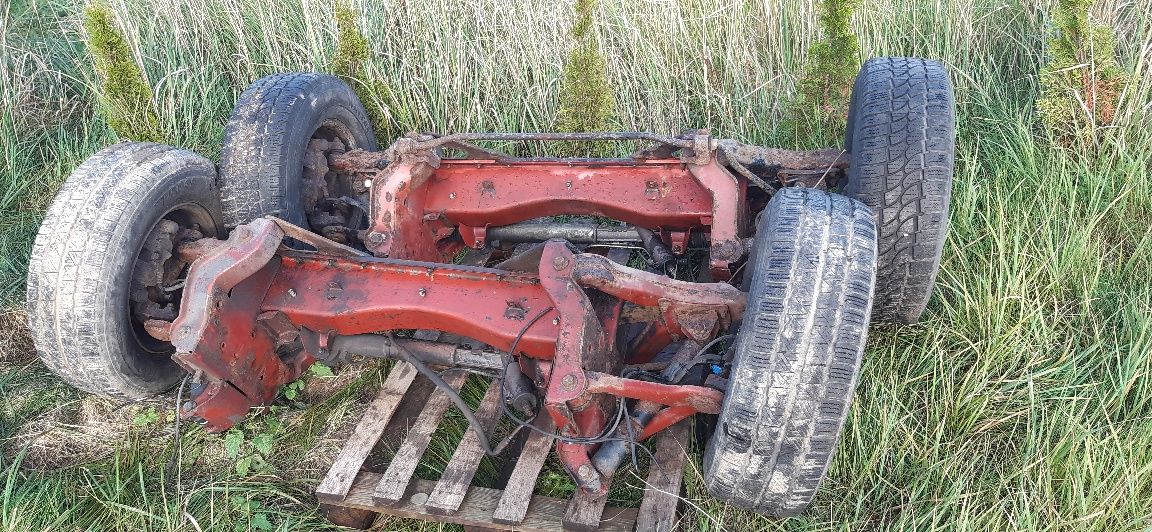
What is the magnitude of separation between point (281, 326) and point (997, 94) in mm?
3544

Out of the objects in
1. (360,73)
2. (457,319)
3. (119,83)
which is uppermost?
(119,83)

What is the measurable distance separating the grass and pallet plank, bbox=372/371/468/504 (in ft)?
0.53

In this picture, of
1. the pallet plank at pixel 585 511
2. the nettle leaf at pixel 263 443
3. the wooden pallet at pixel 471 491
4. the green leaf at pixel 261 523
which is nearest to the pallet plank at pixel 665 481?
the wooden pallet at pixel 471 491

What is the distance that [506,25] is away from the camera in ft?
15.9

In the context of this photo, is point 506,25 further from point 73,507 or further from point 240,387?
point 73,507

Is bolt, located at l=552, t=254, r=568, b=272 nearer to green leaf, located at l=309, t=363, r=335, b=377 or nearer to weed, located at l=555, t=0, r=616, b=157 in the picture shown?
green leaf, located at l=309, t=363, r=335, b=377

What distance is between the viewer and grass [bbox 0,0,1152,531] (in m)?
2.70

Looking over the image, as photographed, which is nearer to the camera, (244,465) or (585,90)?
(244,465)

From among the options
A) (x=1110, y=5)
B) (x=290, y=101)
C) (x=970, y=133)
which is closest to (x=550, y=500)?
(x=290, y=101)

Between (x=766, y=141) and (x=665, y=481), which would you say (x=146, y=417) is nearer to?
(x=665, y=481)

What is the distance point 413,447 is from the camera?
305cm

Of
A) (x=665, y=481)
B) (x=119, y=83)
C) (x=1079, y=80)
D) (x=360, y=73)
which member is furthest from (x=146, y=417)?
(x=1079, y=80)

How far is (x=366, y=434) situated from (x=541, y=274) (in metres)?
1.12

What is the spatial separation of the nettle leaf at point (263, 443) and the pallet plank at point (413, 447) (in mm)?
489
